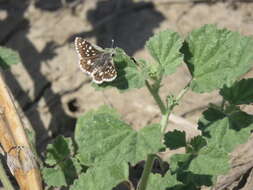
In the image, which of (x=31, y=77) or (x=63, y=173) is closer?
(x=63, y=173)

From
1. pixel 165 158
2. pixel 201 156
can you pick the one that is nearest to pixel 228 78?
pixel 201 156

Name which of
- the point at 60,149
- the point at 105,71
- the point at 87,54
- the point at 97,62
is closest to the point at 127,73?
the point at 105,71

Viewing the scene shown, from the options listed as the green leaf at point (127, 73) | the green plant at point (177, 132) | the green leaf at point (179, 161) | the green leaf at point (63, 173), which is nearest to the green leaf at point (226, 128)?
the green plant at point (177, 132)

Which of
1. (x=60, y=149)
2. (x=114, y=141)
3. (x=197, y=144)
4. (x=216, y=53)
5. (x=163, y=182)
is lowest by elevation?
(x=163, y=182)

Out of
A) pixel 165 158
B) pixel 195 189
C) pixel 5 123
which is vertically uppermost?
pixel 5 123

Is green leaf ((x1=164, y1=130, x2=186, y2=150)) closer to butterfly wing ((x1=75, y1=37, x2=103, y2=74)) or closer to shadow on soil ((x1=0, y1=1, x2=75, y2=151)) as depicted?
butterfly wing ((x1=75, y1=37, x2=103, y2=74))

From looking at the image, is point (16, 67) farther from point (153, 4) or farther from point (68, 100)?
point (153, 4)

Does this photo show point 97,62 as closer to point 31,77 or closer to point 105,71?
point 105,71
